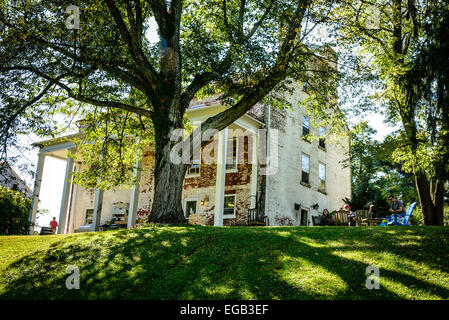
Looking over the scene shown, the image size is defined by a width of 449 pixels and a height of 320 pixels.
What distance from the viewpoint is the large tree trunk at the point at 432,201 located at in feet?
45.6

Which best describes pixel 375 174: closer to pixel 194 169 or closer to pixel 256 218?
pixel 194 169

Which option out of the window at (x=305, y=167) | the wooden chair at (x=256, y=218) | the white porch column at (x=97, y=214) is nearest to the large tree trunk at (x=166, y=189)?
the wooden chair at (x=256, y=218)

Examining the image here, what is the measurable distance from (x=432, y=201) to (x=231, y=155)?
9767 mm

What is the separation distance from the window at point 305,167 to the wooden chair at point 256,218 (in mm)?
4847

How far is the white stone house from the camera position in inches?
734

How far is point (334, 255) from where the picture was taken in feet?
24.3

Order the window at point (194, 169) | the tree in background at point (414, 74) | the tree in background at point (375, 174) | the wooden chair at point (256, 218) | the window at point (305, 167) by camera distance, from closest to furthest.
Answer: the tree in background at point (414, 74) < the tree in background at point (375, 174) < the wooden chair at point (256, 218) < the window at point (194, 169) < the window at point (305, 167)

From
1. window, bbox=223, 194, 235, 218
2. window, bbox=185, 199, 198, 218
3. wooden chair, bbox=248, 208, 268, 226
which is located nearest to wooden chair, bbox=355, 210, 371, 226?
wooden chair, bbox=248, 208, 268, 226

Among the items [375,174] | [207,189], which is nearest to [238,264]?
[207,189]

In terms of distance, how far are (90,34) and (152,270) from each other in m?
7.94

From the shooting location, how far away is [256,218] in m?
17.4

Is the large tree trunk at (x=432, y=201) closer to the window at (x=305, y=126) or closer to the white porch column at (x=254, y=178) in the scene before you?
the white porch column at (x=254, y=178)
